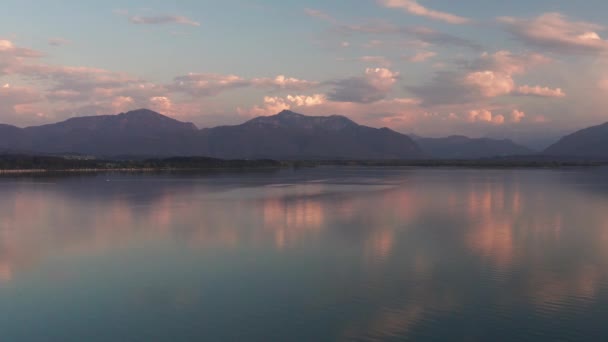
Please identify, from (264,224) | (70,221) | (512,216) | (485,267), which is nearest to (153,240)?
(264,224)

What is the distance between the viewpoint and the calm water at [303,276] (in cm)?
1167

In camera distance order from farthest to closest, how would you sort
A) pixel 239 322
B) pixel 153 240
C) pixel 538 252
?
pixel 153 240
pixel 538 252
pixel 239 322

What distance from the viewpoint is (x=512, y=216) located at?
3075 cm

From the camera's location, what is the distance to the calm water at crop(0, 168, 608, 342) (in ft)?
38.3

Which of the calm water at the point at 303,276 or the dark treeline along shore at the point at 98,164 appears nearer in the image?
the calm water at the point at 303,276

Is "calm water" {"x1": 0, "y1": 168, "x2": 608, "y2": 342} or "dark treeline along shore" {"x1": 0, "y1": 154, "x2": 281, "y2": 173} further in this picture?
"dark treeline along shore" {"x1": 0, "y1": 154, "x2": 281, "y2": 173}

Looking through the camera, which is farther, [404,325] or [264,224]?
[264,224]

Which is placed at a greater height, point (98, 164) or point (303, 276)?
point (98, 164)

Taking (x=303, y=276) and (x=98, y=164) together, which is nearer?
(x=303, y=276)

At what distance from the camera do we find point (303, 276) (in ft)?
52.7

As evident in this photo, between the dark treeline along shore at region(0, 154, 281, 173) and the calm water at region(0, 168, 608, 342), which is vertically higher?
the dark treeline along shore at region(0, 154, 281, 173)

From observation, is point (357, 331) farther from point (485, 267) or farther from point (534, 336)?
point (485, 267)

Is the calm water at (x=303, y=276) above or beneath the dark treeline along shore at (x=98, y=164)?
beneath

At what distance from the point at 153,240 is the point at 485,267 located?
13.1 meters
